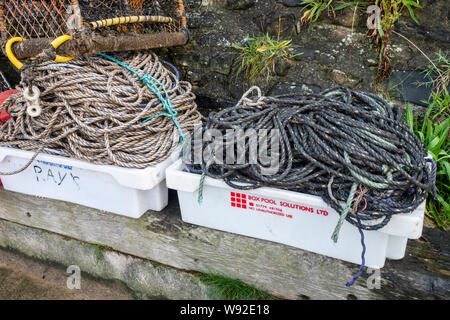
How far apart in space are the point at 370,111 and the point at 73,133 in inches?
62.6

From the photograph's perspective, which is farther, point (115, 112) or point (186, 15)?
point (186, 15)

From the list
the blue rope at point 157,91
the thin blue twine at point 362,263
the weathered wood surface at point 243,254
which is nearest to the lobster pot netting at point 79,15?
the blue rope at point 157,91

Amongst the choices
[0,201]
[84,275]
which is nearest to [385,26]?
[84,275]

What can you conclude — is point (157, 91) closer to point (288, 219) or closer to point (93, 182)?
point (93, 182)

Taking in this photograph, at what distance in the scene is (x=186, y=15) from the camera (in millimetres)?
2980

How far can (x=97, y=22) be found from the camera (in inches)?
76.6

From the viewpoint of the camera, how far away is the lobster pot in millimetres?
1902

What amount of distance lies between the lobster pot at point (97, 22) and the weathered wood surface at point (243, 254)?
98cm

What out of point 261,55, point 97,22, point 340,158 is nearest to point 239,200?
point 340,158

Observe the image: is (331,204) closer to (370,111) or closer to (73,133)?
(370,111)

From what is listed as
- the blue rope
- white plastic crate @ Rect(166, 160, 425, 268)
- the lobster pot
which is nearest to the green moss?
white plastic crate @ Rect(166, 160, 425, 268)

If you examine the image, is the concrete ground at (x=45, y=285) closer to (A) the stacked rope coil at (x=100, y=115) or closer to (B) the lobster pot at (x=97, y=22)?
(A) the stacked rope coil at (x=100, y=115)

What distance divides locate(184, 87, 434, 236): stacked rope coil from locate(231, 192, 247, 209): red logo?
0.08 m

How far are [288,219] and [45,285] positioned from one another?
5.75 ft
